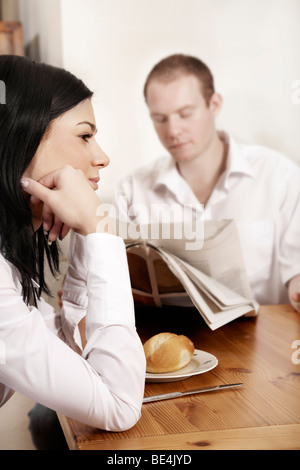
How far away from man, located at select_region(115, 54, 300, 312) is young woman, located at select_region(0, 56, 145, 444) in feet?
3.99

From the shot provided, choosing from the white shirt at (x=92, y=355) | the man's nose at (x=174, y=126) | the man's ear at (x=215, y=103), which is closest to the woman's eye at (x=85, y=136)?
the white shirt at (x=92, y=355)

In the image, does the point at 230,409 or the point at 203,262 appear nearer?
the point at 230,409

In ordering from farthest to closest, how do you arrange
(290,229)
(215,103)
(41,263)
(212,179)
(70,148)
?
(215,103)
(212,179)
(290,229)
(41,263)
(70,148)

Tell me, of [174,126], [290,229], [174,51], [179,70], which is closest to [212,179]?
[174,126]

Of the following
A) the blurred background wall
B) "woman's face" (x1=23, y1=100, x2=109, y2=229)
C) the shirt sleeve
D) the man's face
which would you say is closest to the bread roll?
"woman's face" (x1=23, y1=100, x2=109, y2=229)

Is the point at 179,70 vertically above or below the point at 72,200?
above

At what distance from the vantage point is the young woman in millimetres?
547

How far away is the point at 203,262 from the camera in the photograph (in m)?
0.96

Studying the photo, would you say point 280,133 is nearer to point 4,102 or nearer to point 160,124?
point 160,124

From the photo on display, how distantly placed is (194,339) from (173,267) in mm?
141

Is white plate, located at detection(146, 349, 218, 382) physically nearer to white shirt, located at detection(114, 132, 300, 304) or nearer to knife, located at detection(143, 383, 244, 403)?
knife, located at detection(143, 383, 244, 403)

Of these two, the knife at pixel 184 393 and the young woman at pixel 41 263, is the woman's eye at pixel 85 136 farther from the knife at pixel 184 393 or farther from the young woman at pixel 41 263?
the knife at pixel 184 393

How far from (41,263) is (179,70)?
159 cm

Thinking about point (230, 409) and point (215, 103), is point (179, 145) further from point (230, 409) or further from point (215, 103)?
point (230, 409)
